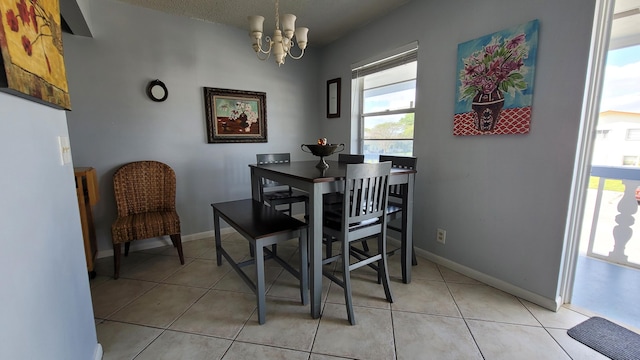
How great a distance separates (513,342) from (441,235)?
1005mm

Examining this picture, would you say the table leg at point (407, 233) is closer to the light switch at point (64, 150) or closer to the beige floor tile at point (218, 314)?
the beige floor tile at point (218, 314)

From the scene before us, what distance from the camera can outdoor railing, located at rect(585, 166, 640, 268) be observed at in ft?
6.43

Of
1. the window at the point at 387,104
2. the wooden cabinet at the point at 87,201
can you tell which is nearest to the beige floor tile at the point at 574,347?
the window at the point at 387,104

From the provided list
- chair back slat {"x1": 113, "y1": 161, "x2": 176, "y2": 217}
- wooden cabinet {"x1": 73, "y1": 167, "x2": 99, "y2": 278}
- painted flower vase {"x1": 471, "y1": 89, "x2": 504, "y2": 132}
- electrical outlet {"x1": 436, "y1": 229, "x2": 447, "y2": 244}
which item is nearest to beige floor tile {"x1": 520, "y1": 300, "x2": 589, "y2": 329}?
electrical outlet {"x1": 436, "y1": 229, "x2": 447, "y2": 244}

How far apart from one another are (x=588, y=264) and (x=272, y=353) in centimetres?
269

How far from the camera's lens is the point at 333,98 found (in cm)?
354

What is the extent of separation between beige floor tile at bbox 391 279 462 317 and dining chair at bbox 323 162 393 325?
0.39 feet

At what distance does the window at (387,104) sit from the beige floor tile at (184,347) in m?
2.32

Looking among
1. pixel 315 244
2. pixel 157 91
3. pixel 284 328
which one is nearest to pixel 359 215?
pixel 315 244

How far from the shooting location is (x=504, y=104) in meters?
1.87

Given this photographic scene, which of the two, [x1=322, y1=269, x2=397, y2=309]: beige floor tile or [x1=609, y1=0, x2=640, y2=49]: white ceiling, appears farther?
[x1=322, y1=269, x2=397, y2=309]: beige floor tile

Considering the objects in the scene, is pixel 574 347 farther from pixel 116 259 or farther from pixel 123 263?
pixel 123 263

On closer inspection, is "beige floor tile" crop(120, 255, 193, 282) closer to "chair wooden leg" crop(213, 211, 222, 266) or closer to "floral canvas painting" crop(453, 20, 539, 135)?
"chair wooden leg" crop(213, 211, 222, 266)

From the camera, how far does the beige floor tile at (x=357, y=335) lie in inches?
56.5
